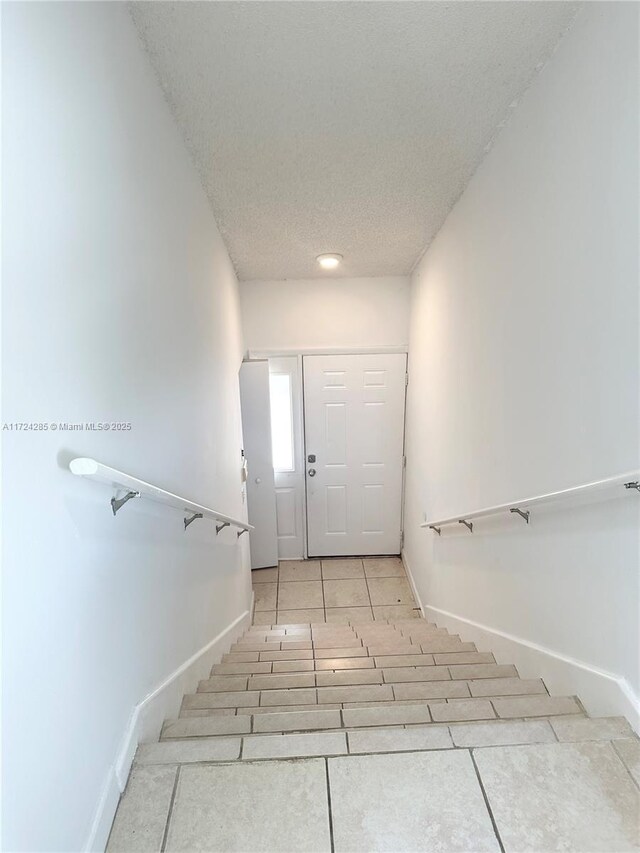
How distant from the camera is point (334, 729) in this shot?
1.59m

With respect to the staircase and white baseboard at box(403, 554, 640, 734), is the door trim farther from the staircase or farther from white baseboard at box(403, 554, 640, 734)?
the staircase

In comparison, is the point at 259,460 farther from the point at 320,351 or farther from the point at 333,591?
the point at 333,591

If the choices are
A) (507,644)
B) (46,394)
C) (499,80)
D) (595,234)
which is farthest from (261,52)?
(507,644)

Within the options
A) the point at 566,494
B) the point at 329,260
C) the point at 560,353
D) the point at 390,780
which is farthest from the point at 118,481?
the point at 329,260

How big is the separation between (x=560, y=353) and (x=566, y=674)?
111 cm

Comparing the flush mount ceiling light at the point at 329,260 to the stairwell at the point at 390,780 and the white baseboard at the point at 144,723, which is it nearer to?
the white baseboard at the point at 144,723

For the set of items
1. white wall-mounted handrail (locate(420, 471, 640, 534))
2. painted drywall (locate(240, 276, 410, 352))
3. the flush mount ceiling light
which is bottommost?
white wall-mounted handrail (locate(420, 471, 640, 534))

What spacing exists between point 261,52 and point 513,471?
1792 mm

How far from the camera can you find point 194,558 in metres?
2.28

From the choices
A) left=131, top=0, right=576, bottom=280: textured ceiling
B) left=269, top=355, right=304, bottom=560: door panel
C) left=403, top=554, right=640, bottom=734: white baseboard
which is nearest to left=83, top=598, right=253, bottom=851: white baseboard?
left=403, top=554, right=640, bottom=734: white baseboard

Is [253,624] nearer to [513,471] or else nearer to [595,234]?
[513,471]

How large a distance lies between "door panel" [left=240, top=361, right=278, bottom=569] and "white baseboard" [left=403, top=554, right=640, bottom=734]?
2.46 meters

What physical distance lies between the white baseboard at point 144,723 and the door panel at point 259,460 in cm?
226

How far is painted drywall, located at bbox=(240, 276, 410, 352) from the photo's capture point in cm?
458
